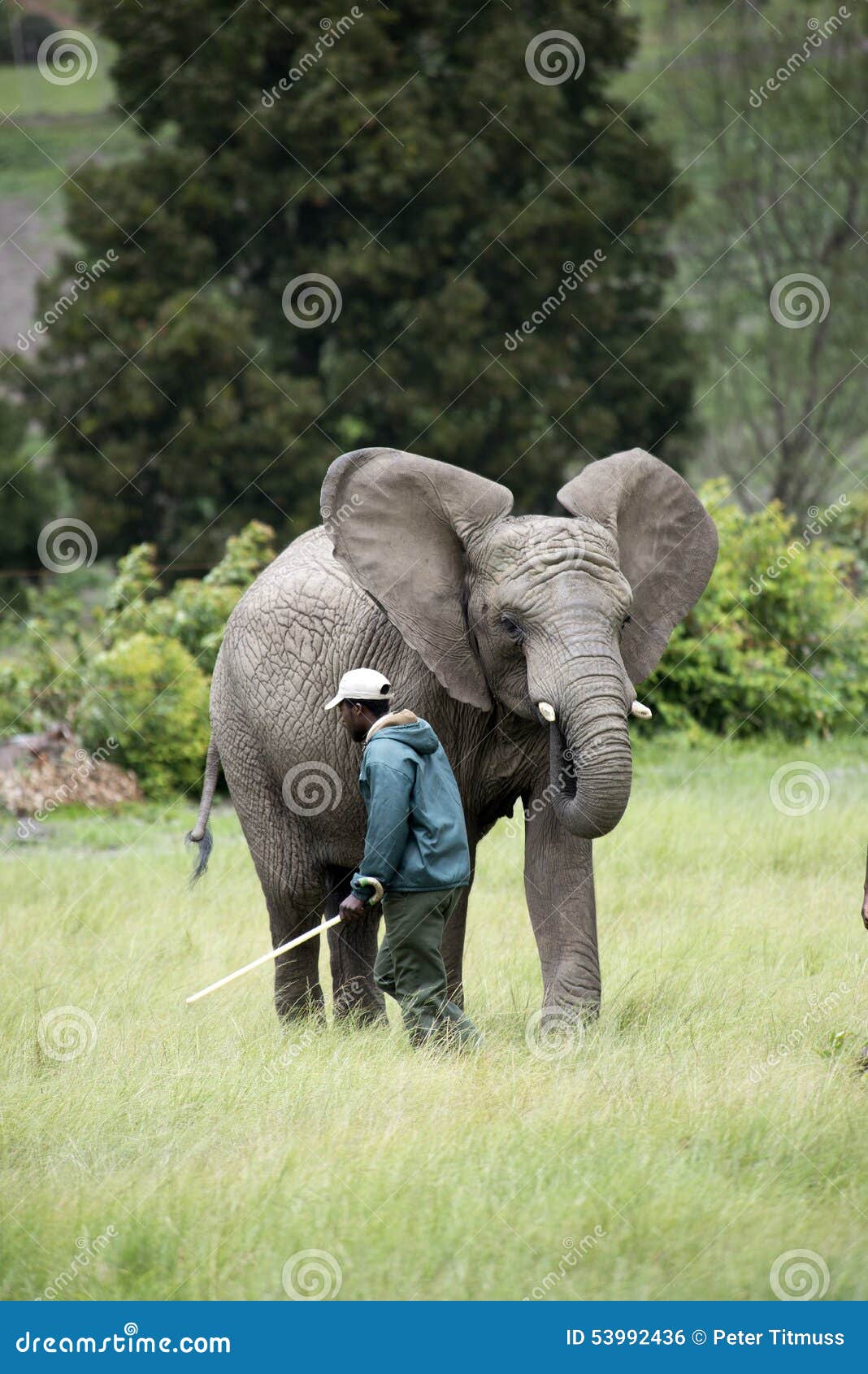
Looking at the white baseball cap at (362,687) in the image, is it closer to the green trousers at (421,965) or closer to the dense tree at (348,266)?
the green trousers at (421,965)

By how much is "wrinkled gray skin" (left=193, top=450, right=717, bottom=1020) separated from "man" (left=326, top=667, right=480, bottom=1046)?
36 centimetres

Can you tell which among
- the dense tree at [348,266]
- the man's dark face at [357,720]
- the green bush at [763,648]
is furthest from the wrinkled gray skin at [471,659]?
the dense tree at [348,266]

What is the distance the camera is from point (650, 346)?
72.5ft

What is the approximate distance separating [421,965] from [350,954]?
55.6 inches

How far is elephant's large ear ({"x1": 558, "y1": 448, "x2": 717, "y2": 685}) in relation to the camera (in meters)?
6.93

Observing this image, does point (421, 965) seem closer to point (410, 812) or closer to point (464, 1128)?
point (410, 812)

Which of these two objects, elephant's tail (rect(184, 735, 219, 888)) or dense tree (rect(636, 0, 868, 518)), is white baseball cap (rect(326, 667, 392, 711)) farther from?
dense tree (rect(636, 0, 868, 518))

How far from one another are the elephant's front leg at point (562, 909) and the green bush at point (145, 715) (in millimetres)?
7298

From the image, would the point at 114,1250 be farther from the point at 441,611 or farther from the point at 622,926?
the point at 622,926

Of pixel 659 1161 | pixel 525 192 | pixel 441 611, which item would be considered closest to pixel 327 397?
pixel 525 192

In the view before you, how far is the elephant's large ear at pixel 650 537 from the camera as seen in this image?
6.93 metres

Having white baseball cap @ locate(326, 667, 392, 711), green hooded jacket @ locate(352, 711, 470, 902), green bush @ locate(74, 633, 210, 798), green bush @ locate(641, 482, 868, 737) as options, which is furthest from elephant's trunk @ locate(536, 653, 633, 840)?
green bush @ locate(641, 482, 868, 737)

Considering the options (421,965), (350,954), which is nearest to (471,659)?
(421,965)

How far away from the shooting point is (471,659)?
21.9 feet
